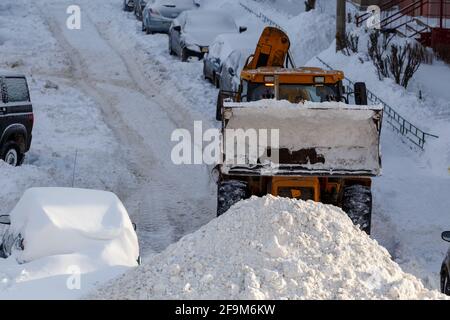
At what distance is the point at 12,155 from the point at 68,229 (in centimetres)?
762

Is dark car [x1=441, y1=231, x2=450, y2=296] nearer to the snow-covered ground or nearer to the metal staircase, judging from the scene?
the snow-covered ground

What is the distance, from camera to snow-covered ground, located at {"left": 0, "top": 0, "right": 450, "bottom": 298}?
1549 cm

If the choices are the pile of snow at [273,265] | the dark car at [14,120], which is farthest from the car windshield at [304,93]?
the pile of snow at [273,265]

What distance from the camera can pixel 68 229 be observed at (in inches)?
406

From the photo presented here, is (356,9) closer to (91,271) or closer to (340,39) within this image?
(340,39)

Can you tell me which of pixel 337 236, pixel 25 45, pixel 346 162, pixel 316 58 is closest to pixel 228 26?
pixel 316 58

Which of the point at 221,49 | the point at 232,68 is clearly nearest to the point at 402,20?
the point at 221,49

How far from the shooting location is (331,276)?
9094 millimetres

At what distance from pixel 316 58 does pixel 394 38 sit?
2144 millimetres

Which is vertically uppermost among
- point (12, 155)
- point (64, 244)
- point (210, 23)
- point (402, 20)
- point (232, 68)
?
point (64, 244)

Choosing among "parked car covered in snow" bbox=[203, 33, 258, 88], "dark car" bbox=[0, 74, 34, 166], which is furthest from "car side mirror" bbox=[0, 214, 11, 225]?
"parked car covered in snow" bbox=[203, 33, 258, 88]

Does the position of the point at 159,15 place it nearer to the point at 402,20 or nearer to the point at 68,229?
the point at 402,20

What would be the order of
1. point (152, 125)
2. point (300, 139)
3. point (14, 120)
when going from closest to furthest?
point (300, 139), point (14, 120), point (152, 125)

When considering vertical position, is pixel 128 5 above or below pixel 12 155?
below
